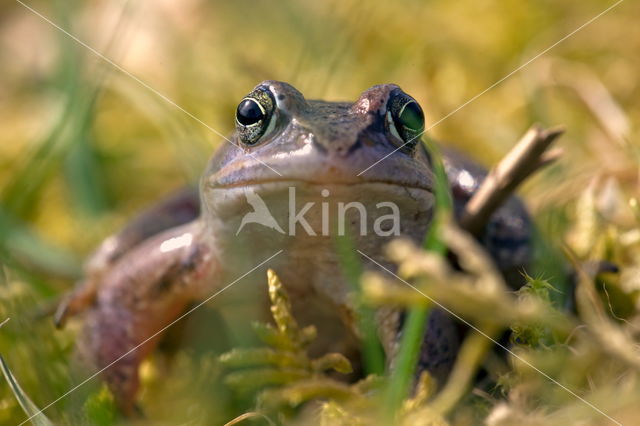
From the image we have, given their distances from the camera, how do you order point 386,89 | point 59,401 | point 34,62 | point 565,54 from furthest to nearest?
point 34,62 → point 565,54 → point 59,401 → point 386,89

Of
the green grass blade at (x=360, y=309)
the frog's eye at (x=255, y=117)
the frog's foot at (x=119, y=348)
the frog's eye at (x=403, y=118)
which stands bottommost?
the frog's foot at (x=119, y=348)

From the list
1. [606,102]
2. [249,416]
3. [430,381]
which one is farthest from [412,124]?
[606,102]

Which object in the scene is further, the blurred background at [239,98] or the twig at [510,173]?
the blurred background at [239,98]

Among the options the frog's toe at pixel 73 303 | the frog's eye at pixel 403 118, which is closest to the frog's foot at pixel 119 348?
the frog's toe at pixel 73 303

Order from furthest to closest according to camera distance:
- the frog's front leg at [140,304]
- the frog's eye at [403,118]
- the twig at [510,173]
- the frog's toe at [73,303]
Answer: the frog's toe at [73,303]
the frog's front leg at [140,304]
the twig at [510,173]
the frog's eye at [403,118]

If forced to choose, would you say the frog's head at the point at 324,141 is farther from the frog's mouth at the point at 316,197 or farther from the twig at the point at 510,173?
the twig at the point at 510,173

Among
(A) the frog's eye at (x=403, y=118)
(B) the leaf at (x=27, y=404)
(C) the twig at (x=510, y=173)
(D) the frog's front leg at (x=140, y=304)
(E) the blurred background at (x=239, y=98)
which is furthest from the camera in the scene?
(E) the blurred background at (x=239, y=98)

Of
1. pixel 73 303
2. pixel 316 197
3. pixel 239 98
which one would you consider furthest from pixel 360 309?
pixel 239 98

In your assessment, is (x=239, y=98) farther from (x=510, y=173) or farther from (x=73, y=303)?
(x=510, y=173)

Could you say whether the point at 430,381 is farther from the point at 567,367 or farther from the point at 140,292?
the point at 140,292
